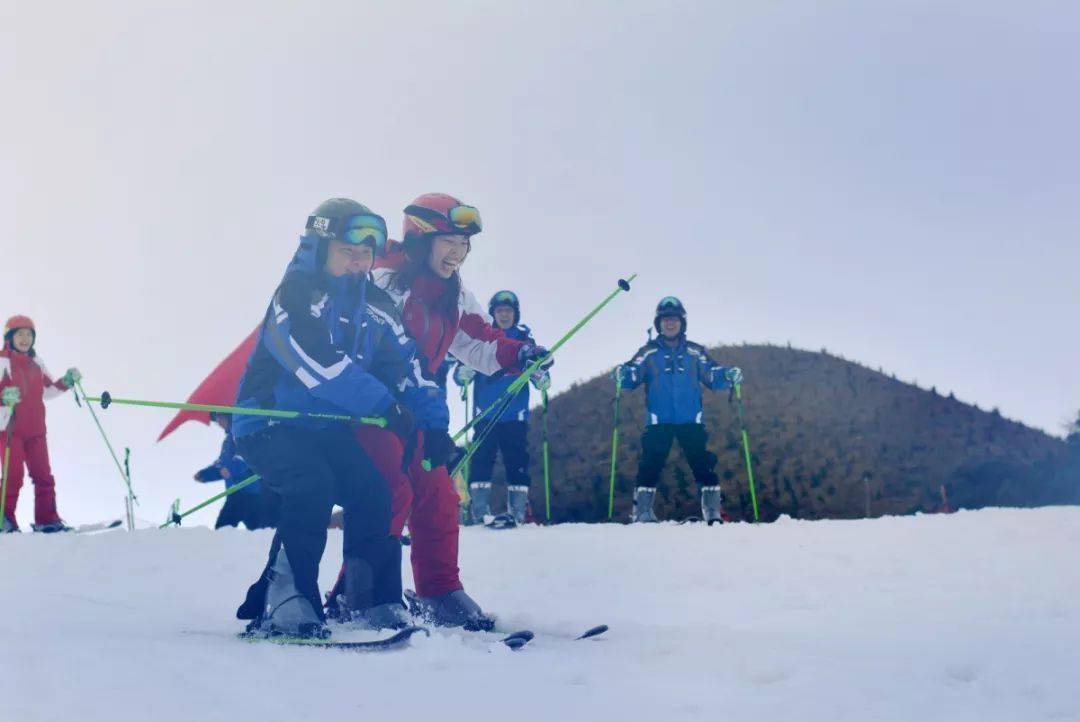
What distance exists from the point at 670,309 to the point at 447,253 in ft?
19.7

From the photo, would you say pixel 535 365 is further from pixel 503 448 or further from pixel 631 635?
pixel 503 448

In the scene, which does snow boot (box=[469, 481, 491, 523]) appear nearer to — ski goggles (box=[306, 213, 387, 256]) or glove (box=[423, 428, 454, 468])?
glove (box=[423, 428, 454, 468])

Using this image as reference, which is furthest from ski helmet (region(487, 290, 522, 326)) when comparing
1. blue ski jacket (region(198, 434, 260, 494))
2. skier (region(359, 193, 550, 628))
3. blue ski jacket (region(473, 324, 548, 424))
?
skier (region(359, 193, 550, 628))

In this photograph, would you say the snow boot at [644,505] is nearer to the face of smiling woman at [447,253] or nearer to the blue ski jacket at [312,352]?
the face of smiling woman at [447,253]

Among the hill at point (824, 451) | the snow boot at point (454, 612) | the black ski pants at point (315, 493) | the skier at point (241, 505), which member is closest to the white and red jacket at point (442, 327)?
the black ski pants at point (315, 493)

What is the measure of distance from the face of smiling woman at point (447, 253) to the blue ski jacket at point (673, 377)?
17.6 ft

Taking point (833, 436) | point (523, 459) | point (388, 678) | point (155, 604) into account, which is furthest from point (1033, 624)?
point (833, 436)

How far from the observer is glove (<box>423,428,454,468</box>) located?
5172 millimetres

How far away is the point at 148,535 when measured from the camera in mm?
9945

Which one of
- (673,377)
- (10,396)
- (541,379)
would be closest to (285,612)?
(541,379)

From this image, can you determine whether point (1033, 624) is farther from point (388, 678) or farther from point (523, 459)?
point (523, 459)

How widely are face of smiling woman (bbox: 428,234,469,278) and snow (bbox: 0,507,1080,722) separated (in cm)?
171

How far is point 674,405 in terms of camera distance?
10891 millimetres

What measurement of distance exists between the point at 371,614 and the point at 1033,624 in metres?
2.91
